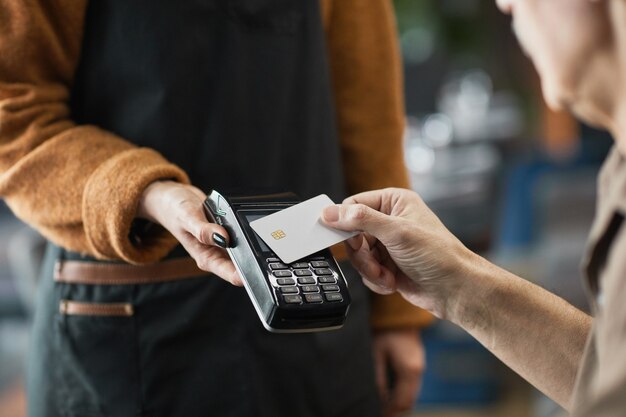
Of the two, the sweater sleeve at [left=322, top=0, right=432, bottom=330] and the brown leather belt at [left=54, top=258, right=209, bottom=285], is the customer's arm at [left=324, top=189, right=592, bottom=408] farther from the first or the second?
the sweater sleeve at [left=322, top=0, right=432, bottom=330]

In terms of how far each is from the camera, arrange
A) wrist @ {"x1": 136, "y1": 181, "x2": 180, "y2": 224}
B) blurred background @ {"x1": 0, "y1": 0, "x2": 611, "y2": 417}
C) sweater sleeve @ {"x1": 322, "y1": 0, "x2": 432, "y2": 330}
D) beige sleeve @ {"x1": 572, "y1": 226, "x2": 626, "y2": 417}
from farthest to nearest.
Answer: blurred background @ {"x1": 0, "y1": 0, "x2": 611, "y2": 417} < sweater sleeve @ {"x1": 322, "y1": 0, "x2": 432, "y2": 330} < wrist @ {"x1": 136, "y1": 181, "x2": 180, "y2": 224} < beige sleeve @ {"x1": 572, "y1": 226, "x2": 626, "y2": 417}

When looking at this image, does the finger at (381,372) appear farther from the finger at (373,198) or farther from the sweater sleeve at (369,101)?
the finger at (373,198)

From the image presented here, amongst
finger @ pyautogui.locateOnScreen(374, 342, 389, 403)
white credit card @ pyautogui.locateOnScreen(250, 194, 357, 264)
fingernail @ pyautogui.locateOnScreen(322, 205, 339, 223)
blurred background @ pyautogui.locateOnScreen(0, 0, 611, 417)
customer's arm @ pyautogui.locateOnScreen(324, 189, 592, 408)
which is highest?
fingernail @ pyautogui.locateOnScreen(322, 205, 339, 223)

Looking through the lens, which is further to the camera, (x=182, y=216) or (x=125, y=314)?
(x=125, y=314)

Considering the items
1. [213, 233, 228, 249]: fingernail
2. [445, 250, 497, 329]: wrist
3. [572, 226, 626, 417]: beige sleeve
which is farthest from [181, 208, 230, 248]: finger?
[572, 226, 626, 417]: beige sleeve

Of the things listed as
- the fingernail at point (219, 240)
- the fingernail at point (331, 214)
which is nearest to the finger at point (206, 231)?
the fingernail at point (219, 240)

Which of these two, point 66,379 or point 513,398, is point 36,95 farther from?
point 513,398

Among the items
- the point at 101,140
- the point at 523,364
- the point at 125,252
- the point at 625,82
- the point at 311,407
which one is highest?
the point at 625,82

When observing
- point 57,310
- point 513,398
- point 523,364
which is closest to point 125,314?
point 57,310

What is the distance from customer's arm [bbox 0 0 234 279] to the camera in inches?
37.7

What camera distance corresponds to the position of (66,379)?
106cm

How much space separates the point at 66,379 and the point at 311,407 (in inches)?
11.6

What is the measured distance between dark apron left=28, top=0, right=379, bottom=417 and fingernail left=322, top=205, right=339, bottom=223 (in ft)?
0.67

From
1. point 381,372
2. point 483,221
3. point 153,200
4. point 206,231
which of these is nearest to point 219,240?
point 206,231
